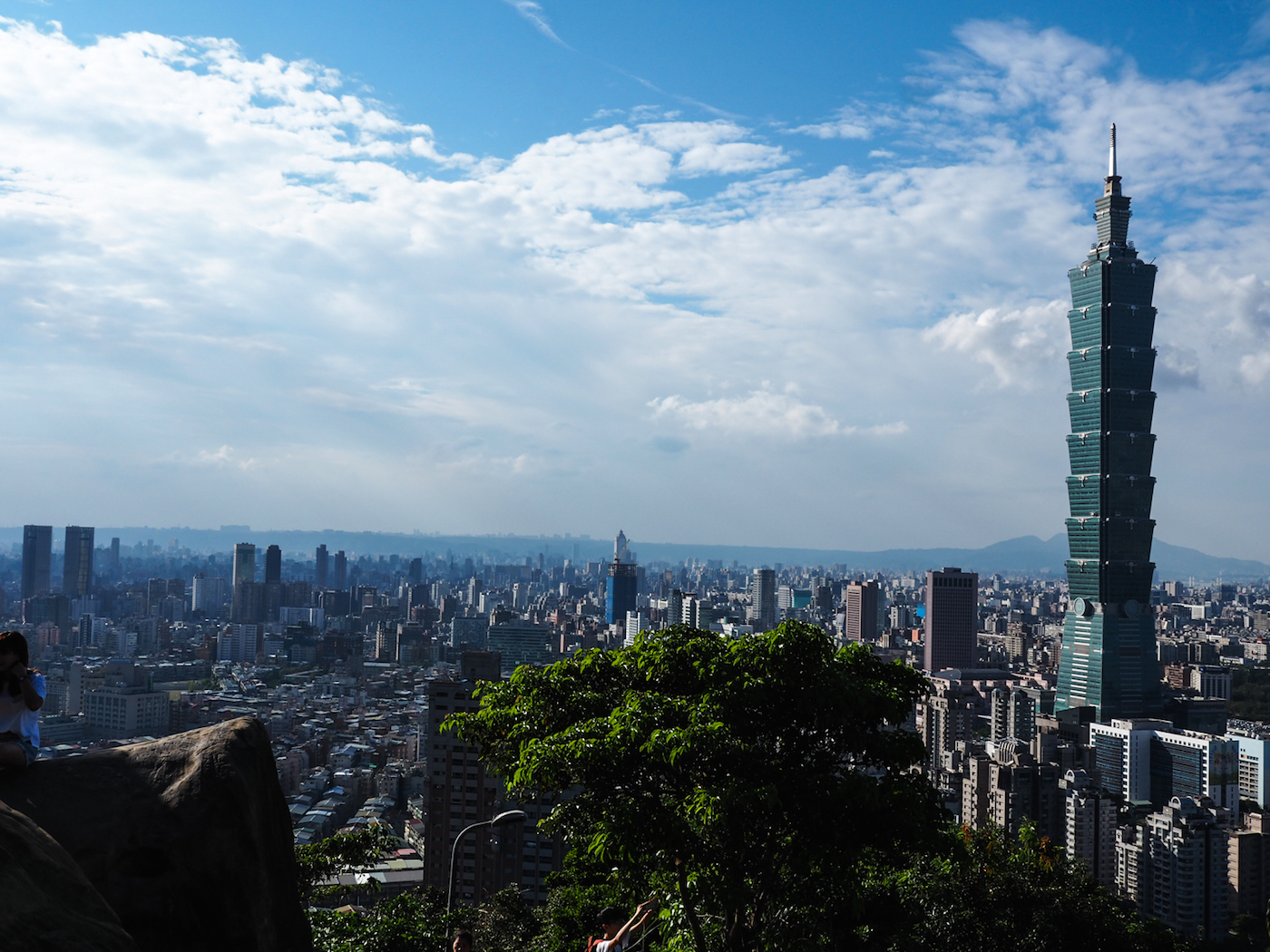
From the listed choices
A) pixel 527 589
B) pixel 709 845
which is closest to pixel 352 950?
pixel 709 845

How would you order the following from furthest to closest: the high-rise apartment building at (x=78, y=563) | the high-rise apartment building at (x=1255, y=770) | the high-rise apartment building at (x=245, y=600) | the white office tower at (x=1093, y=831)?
the high-rise apartment building at (x=245, y=600) → the high-rise apartment building at (x=78, y=563) → the high-rise apartment building at (x=1255, y=770) → the white office tower at (x=1093, y=831)

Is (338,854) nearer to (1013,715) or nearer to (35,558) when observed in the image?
(1013,715)

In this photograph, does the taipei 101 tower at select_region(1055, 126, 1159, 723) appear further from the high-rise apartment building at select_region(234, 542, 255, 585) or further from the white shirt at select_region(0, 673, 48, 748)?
the high-rise apartment building at select_region(234, 542, 255, 585)

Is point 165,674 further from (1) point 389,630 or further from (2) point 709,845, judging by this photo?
(2) point 709,845

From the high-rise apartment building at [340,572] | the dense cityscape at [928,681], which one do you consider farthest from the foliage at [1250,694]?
the high-rise apartment building at [340,572]

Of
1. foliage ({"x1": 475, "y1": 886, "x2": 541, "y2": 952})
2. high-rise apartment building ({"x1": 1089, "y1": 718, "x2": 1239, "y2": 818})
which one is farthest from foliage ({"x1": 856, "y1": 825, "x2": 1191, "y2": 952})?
high-rise apartment building ({"x1": 1089, "y1": 718, "x2": 1239, "y2": 818})

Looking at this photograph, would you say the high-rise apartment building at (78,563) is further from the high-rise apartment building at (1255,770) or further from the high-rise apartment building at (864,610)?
the high-rise apartment building at (1255,770)
